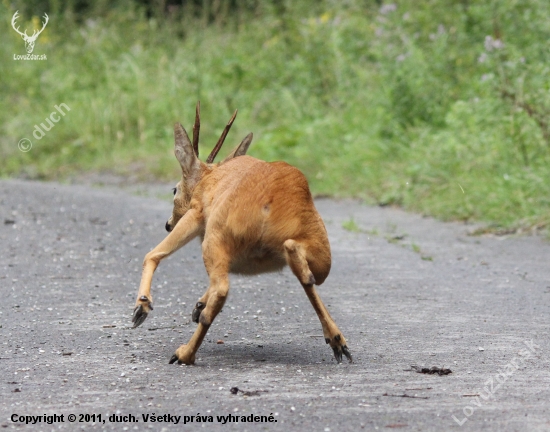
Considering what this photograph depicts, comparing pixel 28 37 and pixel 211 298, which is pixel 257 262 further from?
pixel 28 37

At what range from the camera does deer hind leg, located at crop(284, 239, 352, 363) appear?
459 centimetres

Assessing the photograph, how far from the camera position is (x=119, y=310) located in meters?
6.01

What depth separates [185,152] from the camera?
5.49 meters

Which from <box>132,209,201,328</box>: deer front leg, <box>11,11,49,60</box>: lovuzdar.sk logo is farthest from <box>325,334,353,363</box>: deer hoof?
<box>11,11,49,60</box>: lovuzdar.sk logo

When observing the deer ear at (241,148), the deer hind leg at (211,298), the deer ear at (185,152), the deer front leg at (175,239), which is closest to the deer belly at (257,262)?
the deer hind leg at (211,298)

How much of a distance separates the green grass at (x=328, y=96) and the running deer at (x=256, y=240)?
15.7ft

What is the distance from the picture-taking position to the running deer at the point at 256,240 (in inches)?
181

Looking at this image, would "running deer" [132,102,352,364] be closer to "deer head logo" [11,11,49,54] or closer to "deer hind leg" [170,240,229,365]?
"deer hind leg" [170,240,229,365]

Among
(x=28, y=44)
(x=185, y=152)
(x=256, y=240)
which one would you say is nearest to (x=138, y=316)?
(x=256, y=240)

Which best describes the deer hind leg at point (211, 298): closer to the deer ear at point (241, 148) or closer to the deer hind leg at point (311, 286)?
the deer hind leg at point (311, 286)

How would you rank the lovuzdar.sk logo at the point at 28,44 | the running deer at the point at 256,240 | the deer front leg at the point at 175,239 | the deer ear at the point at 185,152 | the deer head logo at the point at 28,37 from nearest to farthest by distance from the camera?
the running deer at the point at 256,240 < the deer front leg at the point at 175,239 < the deer ear at the point at 185,152 < the lovuzdar.sk logo at the point at 28,44 < the deer head logo at the point at 28,37

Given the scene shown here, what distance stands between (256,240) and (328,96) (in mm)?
10806

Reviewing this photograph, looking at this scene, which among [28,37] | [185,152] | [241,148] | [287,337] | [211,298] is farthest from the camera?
[28,37]

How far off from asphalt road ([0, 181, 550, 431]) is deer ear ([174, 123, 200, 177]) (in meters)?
0.93
